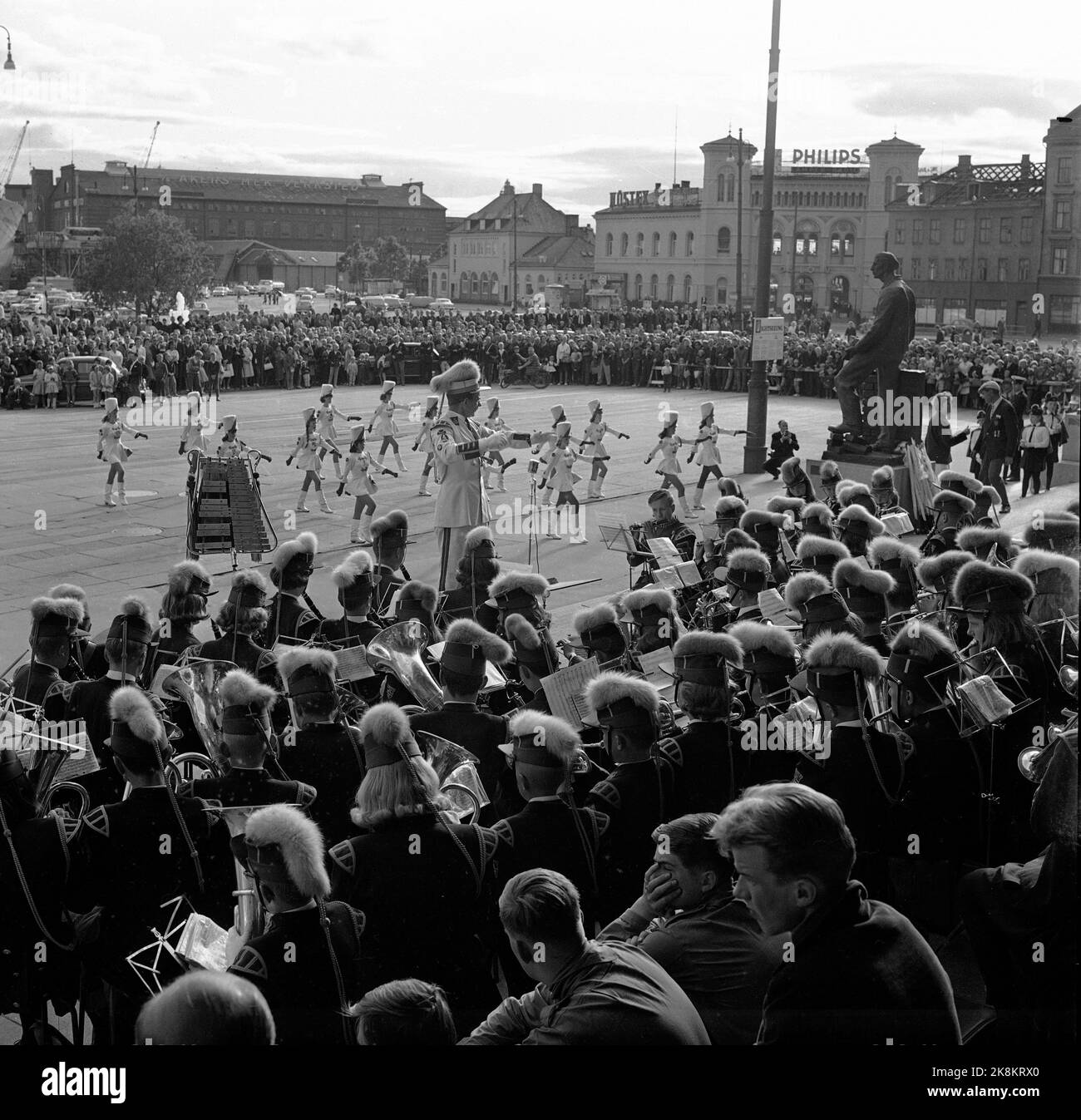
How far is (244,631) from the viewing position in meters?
6.80

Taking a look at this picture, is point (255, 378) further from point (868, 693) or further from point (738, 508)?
point (868, 693)

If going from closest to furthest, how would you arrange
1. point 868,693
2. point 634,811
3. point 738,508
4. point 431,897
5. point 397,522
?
point 431,897
point 634,811
point 868,693
point 397,522
point 738,508

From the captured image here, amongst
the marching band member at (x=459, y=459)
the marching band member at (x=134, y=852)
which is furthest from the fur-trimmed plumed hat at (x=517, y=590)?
the marching band member at (x=459, y=459)

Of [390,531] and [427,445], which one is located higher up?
[427,445]

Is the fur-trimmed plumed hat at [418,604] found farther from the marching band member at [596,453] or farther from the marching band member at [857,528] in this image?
the marching band member at [596,453]

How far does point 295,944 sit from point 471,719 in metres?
2.08

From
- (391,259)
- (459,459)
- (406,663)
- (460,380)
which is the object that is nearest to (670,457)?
(459,459)

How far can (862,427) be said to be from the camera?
57.6 ft

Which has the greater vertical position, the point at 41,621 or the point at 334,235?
the point at 334,235

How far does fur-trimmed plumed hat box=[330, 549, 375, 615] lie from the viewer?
7.26 meters

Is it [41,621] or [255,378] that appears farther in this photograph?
[255,378]

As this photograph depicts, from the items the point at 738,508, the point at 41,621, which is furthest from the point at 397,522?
the point at 41,621

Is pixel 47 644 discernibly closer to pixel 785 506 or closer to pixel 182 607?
pixel 182 607
